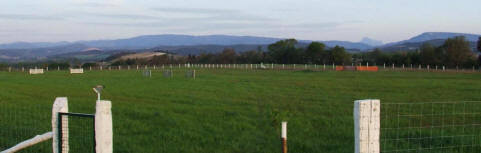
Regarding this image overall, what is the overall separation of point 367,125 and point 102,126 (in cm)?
326

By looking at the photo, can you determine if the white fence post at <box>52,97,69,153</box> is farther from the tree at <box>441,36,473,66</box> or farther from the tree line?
the tree at <box>441,36,473,66</box>

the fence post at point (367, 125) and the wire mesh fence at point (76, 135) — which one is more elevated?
the fence post at point (367, 125)

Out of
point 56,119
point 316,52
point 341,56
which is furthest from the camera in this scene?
point 316,52

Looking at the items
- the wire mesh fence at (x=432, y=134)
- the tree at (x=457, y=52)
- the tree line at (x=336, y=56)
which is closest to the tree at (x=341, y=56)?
the tree line at (x=336, y=56)

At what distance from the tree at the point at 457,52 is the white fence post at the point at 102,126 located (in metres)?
77.9

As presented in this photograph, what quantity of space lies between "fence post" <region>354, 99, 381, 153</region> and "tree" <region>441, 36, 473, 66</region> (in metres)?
76.6

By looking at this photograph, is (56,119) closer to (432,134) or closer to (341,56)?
(432,134)

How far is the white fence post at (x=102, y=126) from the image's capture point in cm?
643

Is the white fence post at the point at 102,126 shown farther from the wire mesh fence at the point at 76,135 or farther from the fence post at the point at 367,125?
the fence post at the point at 367,125

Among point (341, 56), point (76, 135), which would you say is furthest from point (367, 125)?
point (341, 56)

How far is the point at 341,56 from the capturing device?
294 ft

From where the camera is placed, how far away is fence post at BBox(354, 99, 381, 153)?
20.3ft

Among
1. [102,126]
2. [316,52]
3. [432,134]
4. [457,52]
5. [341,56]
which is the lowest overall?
[432,134]

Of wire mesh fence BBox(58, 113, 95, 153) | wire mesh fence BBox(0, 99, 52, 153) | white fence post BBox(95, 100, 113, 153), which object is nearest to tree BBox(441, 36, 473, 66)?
wire mesh fence BBox(0, 99, 52, 153)
